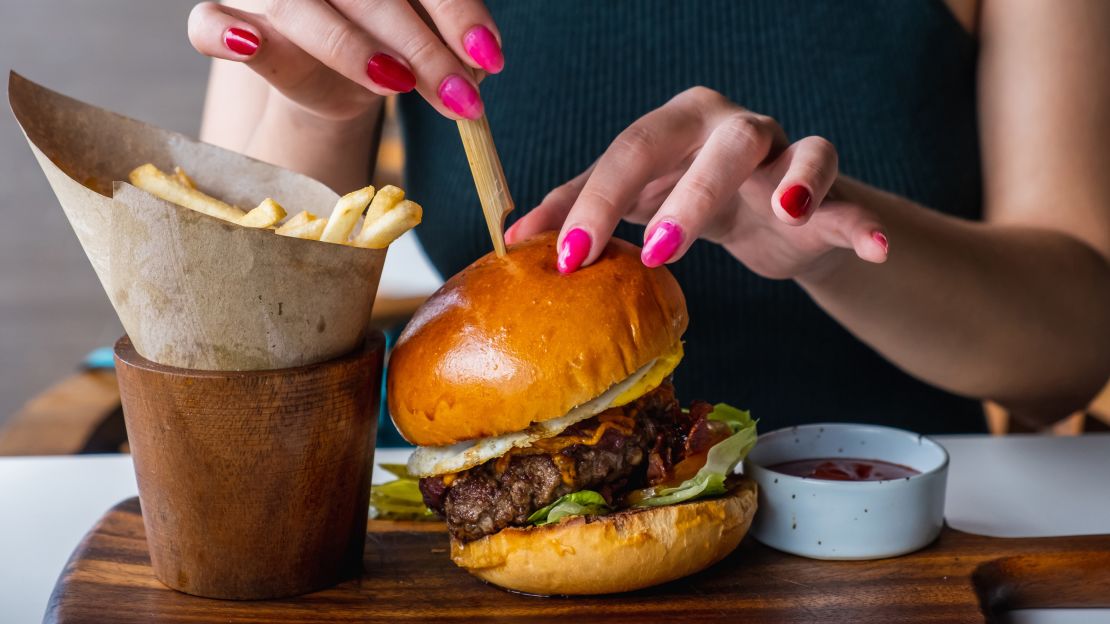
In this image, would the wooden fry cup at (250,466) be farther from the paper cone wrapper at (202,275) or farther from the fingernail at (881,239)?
the fingernail at (881,239)

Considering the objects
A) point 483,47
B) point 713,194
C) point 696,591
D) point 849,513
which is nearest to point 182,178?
point 483,47

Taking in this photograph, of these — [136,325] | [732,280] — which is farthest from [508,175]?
[136,325]

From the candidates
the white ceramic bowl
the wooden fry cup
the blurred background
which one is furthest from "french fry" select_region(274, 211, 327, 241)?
the blurred background

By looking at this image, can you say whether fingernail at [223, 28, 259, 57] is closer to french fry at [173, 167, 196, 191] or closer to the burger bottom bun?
french fry at [173, 167, 196, 191]

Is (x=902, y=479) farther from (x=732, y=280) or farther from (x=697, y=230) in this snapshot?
(x=732, y=280)

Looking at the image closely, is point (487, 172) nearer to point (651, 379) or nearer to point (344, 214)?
point (344, 214)

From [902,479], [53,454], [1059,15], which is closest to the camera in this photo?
[902,479]
